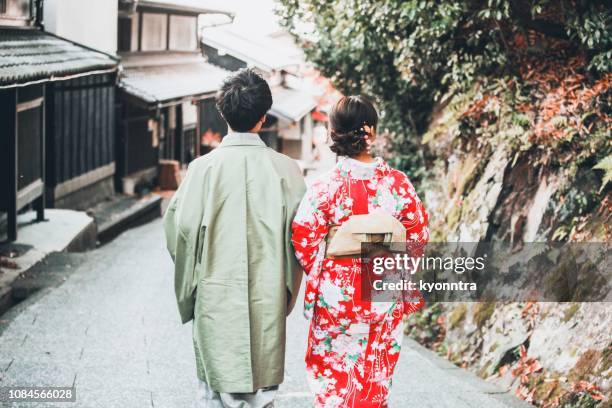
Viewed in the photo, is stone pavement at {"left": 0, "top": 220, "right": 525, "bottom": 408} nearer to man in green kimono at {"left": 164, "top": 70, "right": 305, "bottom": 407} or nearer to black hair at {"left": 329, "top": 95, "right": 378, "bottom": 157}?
man in green kimono at {"left": 164, "top": 70, "right": 305, "bottom": 407}

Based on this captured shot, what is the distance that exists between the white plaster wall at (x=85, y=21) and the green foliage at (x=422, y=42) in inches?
180

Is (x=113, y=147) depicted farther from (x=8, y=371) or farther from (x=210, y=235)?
(x=210, y=235)

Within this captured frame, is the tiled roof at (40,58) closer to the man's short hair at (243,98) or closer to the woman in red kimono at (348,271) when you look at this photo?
the man's short hair at (243,98)

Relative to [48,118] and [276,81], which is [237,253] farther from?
[276,81]

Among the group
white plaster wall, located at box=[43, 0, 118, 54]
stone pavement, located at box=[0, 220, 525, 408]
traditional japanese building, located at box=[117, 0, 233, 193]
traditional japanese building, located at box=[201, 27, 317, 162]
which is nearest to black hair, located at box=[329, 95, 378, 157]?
stone pavement, located at box=[0, 220, 525, 408]

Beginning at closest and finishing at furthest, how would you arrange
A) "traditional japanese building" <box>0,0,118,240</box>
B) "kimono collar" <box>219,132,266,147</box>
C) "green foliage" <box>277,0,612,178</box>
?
"kimono collar" <box>219,132,266,147</box>
"green foliage" <box>277,0,612,178</box>
"traditional japanese building" <box>0,0,118,240</box>

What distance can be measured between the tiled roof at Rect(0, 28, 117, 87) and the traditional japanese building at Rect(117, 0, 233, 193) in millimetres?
5661

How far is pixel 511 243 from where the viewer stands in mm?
7914

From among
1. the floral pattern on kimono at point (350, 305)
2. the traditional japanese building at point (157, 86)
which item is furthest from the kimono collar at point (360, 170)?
the traditional japanese building at point (157, 86)

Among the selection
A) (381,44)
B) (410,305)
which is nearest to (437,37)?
(381,44)

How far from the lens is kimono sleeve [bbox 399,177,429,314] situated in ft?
13.3

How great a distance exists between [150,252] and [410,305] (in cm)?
917

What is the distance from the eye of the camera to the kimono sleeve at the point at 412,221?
404 cm

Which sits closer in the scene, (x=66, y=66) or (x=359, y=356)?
(x=359, y=356)
